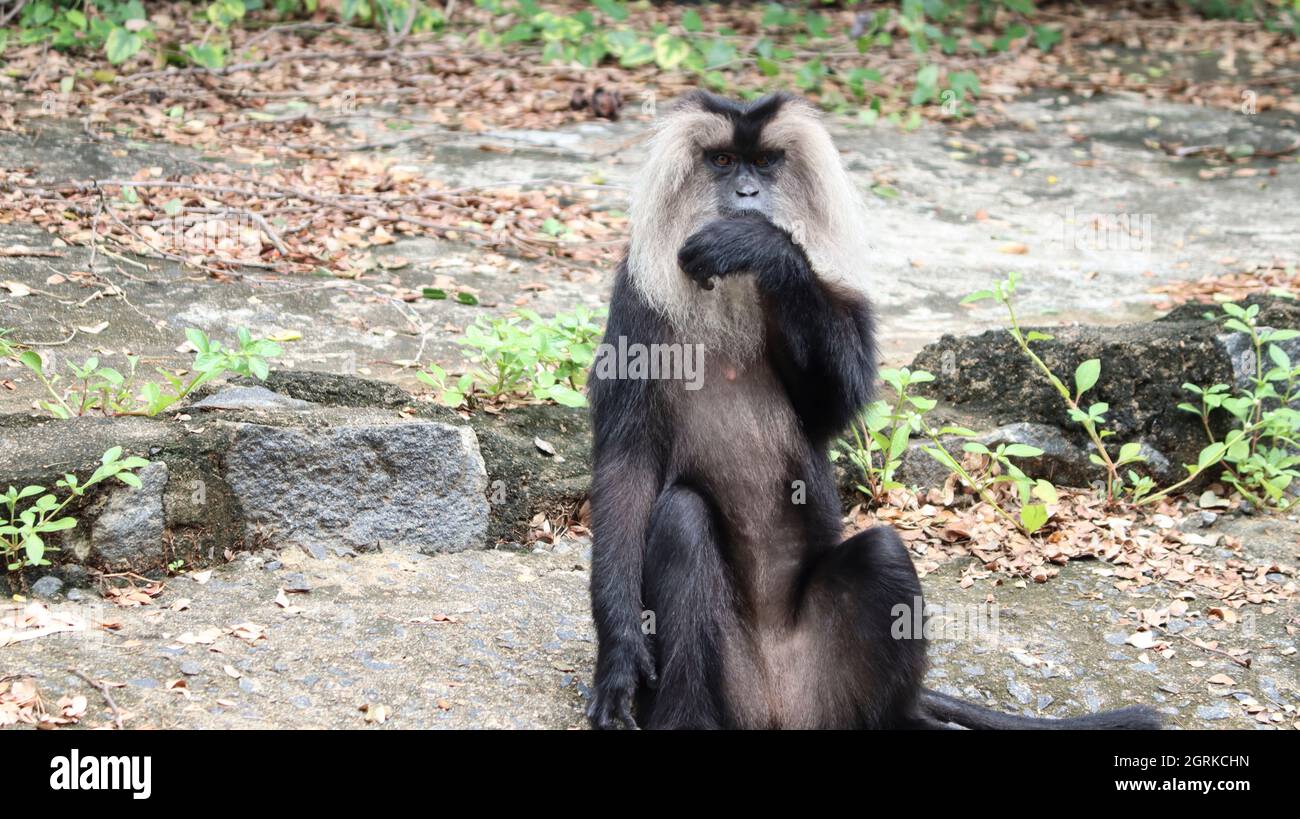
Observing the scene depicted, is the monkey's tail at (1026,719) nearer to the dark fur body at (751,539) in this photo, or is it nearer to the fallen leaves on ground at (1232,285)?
the dark fur body at (751,539)

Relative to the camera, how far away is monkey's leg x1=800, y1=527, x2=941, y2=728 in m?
3.97

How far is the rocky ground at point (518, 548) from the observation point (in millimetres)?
4160

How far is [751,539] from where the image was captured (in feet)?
14.0

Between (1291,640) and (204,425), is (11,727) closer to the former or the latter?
(204,425)

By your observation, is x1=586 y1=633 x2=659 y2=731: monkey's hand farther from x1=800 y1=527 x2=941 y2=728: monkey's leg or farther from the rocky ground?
x1=800 y1=527 x2=941 y2=728: monkey's leg

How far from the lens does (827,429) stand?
433 centimetres

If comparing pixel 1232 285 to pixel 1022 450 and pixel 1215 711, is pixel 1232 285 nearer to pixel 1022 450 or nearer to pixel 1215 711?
pixel 1022 450

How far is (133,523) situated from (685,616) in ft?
6.73

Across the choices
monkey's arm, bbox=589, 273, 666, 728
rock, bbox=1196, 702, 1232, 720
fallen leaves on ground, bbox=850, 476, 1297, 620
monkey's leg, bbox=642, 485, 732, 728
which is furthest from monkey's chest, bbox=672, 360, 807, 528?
rock, bbox=1196, 702, 1232, 720

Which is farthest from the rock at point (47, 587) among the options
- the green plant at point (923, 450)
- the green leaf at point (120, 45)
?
the green leaf at point (120, 45)

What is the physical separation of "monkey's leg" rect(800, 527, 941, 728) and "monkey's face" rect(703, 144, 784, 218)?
3.53 feet

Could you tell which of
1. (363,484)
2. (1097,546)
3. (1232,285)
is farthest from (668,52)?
(363,484)

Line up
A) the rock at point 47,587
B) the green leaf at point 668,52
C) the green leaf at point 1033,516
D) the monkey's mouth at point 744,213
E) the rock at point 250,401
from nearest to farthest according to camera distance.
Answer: the monkey's mouth at point 744,213
the rock at point 47,587
the rock at point 250,401
the green leaf at point 1033,516
the green leaf at point 668,52

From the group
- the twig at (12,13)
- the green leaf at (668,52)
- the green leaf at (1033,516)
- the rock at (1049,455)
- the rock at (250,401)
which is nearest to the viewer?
the rock at (250,401)
